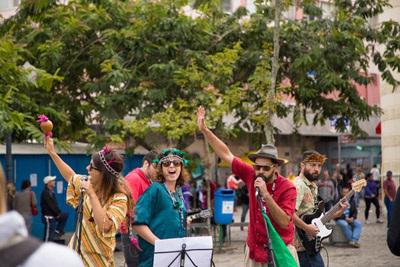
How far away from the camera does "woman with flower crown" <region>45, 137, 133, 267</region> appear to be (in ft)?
19.0

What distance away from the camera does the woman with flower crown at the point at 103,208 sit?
579 centimetres

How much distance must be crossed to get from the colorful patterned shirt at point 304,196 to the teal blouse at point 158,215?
7.27 ft

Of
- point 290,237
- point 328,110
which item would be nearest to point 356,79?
point 328,110

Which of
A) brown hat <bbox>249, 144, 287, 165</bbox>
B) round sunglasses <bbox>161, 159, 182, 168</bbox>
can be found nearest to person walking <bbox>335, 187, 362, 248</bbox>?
brown hat <bbox>249, 144, 287, 165</bbox>

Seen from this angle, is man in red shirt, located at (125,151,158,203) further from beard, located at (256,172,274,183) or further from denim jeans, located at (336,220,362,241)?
denim jeans, located at (336,220,362,241)

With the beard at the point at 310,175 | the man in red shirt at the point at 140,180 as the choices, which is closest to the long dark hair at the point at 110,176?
the man in red shirt at the point at 140,180

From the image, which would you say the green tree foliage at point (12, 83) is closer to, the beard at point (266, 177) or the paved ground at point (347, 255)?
the paved ground at point (347, 255)

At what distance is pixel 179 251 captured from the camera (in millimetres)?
6145

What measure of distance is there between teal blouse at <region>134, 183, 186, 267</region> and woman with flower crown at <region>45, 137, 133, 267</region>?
447 mm

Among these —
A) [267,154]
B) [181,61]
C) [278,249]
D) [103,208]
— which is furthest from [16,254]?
[181,61]

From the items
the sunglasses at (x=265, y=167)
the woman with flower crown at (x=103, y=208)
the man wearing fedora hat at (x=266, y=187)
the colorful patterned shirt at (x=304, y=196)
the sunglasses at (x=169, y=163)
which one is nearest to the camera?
the woman with flower crown at (x=103, y=208)

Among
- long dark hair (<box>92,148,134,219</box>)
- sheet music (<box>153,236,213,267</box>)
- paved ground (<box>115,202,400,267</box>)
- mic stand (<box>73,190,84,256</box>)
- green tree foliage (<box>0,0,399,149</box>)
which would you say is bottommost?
paved ground (<box>115,202,400,267</box>)

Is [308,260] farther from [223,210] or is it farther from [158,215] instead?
[223,210]

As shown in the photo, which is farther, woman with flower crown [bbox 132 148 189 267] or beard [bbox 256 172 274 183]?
beard [bbox 256 172 274 183]
